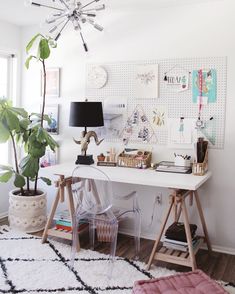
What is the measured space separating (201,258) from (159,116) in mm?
1344

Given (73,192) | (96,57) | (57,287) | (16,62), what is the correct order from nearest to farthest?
1. (57,287)
2. (73,192)
3. (96,57)
4. (16,62)

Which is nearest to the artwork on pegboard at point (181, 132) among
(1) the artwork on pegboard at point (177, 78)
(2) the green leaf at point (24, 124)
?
(1) the artwork on pegboard at point (177, 78)

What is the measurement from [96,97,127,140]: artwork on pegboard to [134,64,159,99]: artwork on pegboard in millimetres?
192

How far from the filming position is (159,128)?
3.40 metres

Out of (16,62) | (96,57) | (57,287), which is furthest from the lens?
(16,62)

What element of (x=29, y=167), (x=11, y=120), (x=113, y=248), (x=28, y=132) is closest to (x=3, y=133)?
(x=11, y=120)

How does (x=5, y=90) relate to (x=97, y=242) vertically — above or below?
above

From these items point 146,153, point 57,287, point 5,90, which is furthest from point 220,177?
point 5,90

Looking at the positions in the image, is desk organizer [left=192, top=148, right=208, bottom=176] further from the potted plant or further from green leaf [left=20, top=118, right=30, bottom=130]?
green leaf [left=20, top=118, right=30, bottom=130]

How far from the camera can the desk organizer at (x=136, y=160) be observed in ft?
10.9

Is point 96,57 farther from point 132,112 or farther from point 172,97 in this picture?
point 172,97

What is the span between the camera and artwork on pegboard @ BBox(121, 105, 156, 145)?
346cm

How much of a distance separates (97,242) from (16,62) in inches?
90.6

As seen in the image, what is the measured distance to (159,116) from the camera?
340cm
